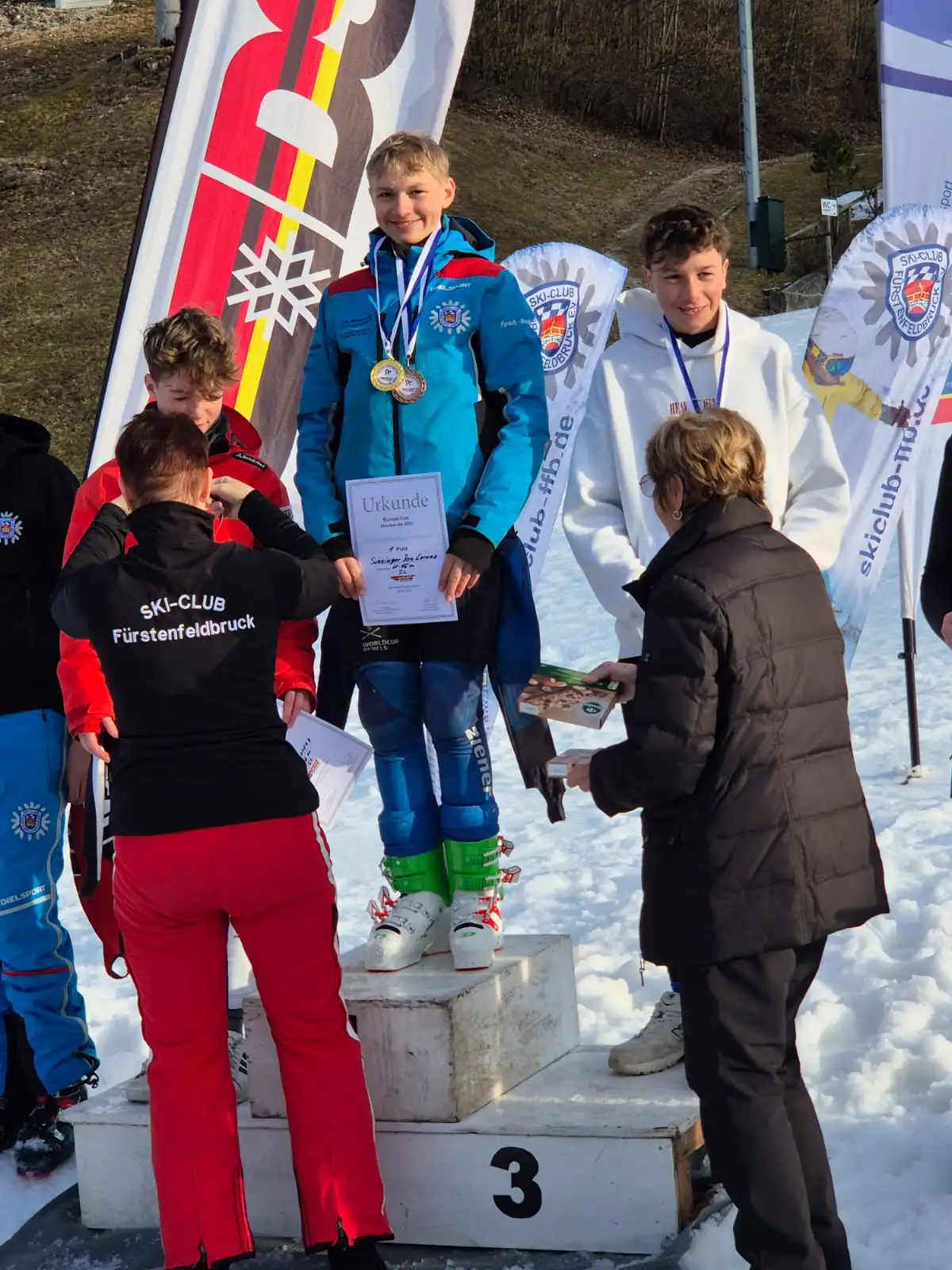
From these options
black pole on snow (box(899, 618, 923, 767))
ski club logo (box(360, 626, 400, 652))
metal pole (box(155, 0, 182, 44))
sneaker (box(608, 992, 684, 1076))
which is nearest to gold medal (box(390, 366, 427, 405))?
ski club logo (box(360, 626, 400, 652))

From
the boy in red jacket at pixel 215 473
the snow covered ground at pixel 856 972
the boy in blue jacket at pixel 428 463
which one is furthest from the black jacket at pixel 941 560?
the boy in red jacket at pixel 215 473

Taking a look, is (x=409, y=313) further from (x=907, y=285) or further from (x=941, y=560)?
(x=907, y=285)

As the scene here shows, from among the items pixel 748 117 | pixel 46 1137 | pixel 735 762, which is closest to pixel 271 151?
pixel 735 762

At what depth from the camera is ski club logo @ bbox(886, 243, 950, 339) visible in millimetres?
5707

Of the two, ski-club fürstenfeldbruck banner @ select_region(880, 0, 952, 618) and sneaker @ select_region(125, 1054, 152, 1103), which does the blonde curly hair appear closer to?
sneaker @ select_region(125, 1054, 152, 1103)

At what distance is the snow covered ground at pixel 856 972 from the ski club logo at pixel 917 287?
1.80 m

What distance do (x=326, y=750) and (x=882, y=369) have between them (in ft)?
10.6

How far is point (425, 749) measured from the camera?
3.59m

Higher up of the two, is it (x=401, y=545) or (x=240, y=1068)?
(x=401, y=545)

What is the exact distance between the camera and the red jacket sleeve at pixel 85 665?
11.0 ft

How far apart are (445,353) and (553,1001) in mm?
1538

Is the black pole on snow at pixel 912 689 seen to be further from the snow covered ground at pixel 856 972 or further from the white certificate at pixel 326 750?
the white certificate at pixel 326 750

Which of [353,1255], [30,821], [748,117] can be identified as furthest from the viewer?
[748,117]

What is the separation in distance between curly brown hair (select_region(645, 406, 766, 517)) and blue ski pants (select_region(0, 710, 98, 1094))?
1.82 m
